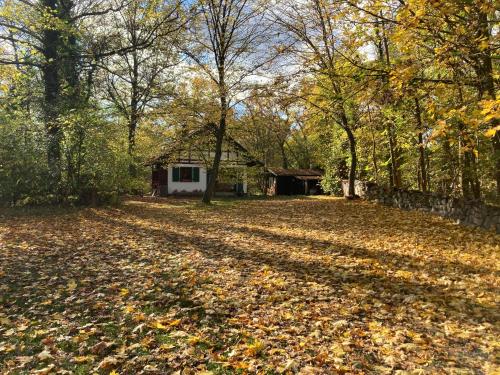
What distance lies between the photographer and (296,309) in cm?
473

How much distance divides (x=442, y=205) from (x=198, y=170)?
22.0 m

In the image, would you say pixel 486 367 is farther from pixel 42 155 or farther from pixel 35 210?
pixel 42 155

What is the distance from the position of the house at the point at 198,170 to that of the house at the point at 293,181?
755cm

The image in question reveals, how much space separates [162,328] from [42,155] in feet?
45.8

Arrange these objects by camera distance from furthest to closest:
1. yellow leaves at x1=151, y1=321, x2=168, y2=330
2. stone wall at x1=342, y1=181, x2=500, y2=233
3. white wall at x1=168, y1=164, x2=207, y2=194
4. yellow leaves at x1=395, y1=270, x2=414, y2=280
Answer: white wall at x1=168, y1=164, x2=207, y2=194 → stone wall at x1=342, y1=181, x2=500, y2=233 → yellow leaves at x1=395, y1=270, x2=414, y2=280 → yellow leaves at x1=151, y1=321, x2=168, y2=330

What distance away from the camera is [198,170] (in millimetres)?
31828

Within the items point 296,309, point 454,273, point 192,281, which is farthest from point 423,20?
point 192,281

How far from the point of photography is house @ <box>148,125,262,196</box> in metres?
29.3

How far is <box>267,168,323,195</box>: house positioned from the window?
10.2 meters

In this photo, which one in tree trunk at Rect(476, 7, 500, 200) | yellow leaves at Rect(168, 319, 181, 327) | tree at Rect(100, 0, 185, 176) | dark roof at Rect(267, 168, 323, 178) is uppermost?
tree at Rect(100, 0, 185, 176)

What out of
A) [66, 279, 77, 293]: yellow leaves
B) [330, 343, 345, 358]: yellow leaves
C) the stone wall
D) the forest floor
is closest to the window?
the stone wall

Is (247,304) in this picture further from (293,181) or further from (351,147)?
(293,181)

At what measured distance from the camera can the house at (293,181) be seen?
39469 millimetres

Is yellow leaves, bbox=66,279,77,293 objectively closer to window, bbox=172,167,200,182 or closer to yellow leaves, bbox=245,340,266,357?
yellow leaves, bbox=245,340,266,357
